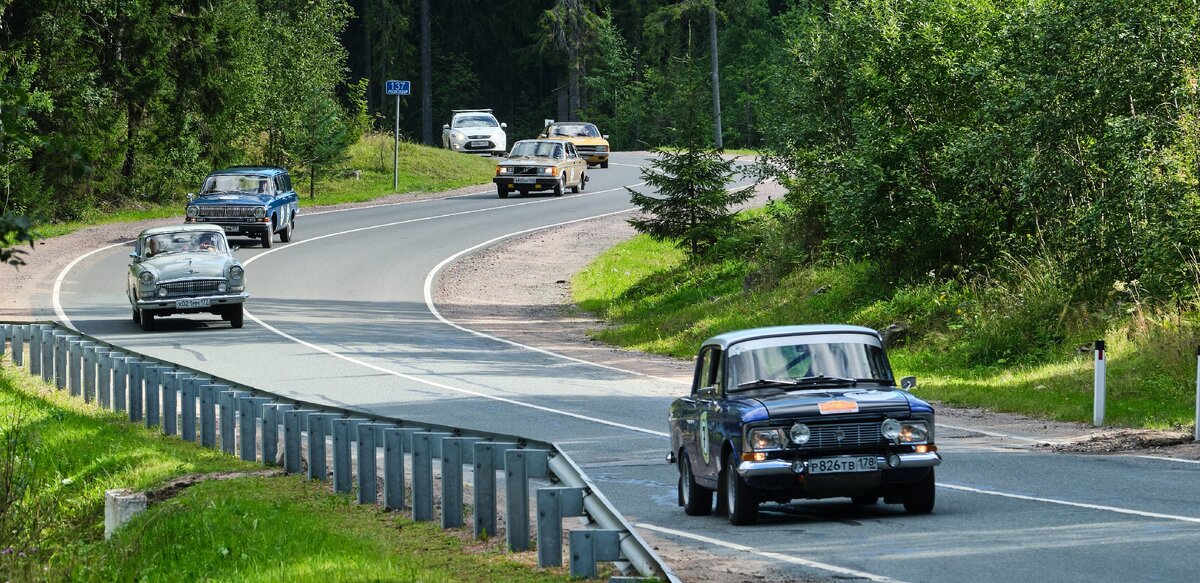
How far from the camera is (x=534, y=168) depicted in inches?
2159

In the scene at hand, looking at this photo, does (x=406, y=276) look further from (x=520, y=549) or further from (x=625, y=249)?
(x=520, y=549)

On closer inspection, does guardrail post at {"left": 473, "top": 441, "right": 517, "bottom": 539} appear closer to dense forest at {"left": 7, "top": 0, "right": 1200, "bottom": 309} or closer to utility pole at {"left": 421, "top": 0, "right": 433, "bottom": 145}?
dense forest at {"left": 7, "top": 0, "right": 1200, "bottom": 309}

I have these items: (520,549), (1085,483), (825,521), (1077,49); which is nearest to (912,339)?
(1077,49)

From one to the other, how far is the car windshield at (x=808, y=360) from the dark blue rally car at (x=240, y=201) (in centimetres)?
2902

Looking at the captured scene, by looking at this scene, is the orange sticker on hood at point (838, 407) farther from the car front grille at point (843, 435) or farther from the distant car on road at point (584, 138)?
the distant car on road at point (584, 138)

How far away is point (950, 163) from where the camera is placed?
25.6m

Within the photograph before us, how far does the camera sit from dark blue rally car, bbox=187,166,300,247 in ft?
127

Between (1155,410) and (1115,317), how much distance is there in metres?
3.86

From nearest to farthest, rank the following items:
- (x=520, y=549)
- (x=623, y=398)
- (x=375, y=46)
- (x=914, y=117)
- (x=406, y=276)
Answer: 1. (x=520, y=549)
2. (x=623, y=398)
3. (x=914, y=117)
4. (x=406, y=276)
5. (x=375, y=46)

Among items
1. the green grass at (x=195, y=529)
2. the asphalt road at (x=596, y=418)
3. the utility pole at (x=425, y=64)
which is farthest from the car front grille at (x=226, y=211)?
the utility pole at (x=425, y=64)

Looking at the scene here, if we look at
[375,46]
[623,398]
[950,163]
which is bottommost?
[623,398]

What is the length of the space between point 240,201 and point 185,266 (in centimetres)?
1182

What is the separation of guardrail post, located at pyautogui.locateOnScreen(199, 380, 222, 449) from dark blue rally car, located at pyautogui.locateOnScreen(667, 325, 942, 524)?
225 inches

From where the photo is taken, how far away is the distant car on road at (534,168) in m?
54.8
